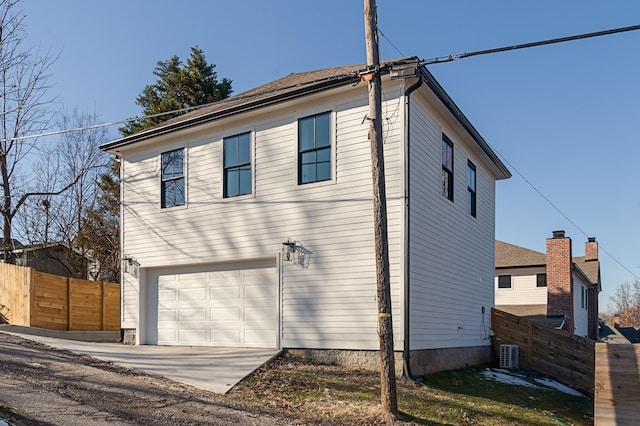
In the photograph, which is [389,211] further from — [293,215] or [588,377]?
[588,377]

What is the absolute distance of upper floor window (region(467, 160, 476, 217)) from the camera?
599 inches

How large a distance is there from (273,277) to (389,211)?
330cm

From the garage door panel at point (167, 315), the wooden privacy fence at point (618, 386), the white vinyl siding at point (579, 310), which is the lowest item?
the white vinyl siding at point (579, 310)

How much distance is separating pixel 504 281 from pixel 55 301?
23133 mm

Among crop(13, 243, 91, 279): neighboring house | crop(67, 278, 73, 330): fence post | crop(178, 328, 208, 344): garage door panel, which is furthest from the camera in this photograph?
crop(13, 243, 91, 279): neighboring house

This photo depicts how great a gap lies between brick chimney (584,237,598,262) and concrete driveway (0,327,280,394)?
32.7 metres

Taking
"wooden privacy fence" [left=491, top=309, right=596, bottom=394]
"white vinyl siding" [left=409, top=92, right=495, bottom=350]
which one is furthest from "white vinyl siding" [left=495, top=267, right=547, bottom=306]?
"wooden privacy fence" [left=491, top=309, right=596, bottom=394]

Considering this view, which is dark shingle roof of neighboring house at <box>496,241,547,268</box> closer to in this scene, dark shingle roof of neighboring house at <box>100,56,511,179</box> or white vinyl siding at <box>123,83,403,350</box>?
dark shingle roof of neighboring house at <box>100,56,511,179</box>

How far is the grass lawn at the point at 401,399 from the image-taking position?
8.40 m

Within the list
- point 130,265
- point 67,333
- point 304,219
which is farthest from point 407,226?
point 67,333

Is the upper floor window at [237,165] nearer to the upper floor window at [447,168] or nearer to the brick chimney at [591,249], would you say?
the upper floor window at [447,168]

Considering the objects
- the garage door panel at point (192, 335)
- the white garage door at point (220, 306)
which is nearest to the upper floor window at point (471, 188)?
the white garage door at point (220, 306)

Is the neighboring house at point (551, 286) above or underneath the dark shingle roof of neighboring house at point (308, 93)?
underneath

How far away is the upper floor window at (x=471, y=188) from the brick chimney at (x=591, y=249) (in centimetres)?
2670
